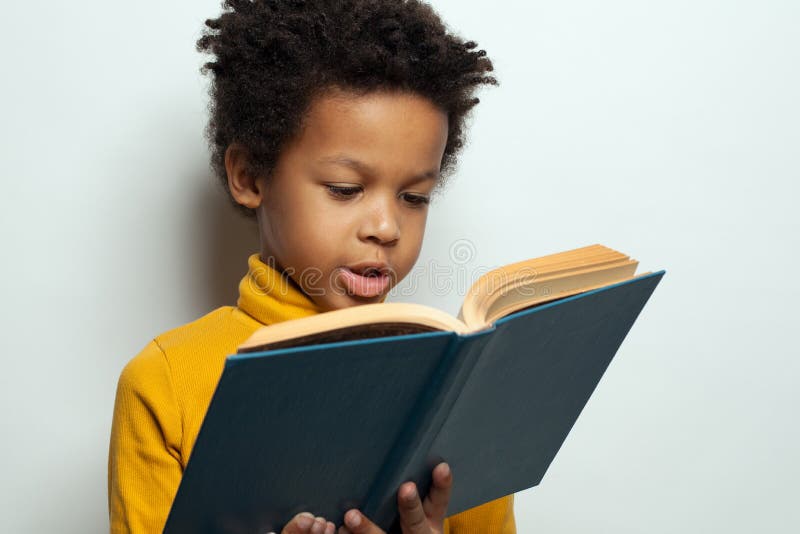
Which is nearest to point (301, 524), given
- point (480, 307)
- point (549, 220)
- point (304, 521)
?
point (304, 521)

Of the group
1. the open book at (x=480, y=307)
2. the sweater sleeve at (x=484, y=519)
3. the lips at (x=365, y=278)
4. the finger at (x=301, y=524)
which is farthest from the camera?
the sweater sleeve at (x=484, y=519)

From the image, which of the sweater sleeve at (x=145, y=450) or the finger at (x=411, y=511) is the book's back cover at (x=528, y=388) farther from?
the sweater sleeve at (x=145, y=450)

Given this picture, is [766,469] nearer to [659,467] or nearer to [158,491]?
[659,467]

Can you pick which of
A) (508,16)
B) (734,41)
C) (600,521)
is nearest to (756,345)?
(600,521)

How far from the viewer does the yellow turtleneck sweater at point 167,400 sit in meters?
1.16

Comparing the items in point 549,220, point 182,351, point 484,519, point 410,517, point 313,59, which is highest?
point 313,59

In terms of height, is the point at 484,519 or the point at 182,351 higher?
the point at 182,351

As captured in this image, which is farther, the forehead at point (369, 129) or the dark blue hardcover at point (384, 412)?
the forehead at point (369, 129)

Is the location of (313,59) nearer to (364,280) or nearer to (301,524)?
(364,280)

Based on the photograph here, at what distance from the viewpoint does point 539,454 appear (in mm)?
1230

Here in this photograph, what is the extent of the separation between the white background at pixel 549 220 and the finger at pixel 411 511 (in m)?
0.63

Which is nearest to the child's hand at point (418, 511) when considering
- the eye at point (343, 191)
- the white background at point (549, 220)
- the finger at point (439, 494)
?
the finger at point (439, 494)

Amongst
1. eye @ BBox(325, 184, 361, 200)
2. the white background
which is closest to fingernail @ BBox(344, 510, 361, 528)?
eye @ BBox(325, 184, 361, 200)

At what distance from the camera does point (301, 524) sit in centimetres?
97
